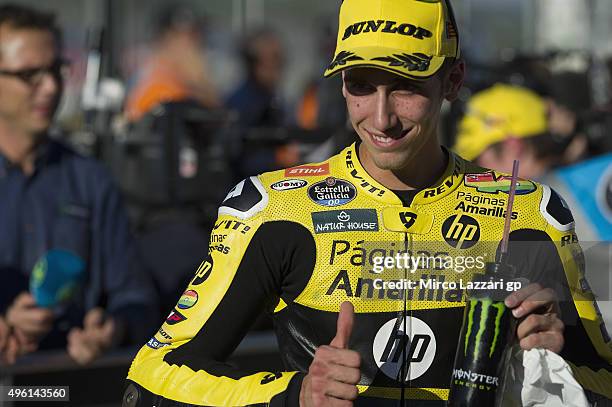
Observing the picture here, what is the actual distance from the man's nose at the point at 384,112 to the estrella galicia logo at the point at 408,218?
0.87ft

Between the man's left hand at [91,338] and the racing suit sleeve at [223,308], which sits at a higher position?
the racing suit sleeve at [223,308]

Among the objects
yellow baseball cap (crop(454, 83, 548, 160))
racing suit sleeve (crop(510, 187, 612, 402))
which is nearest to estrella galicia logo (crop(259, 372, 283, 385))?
racing suit sleeve (crop(510, 187, 612, 402))

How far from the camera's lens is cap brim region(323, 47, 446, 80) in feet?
9.70

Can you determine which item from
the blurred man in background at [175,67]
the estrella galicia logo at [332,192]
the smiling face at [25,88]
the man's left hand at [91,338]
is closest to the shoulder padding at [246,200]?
the estrella galicia logo at [332,192]

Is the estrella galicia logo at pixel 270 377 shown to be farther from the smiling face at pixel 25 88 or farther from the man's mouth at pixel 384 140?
the smiling face at pixel 25 88

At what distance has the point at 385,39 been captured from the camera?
3.03 meters

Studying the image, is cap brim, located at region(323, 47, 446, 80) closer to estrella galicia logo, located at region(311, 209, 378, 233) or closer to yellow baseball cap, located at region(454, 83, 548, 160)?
estrella galicia logo, located at region(311, 209, 378, 233)

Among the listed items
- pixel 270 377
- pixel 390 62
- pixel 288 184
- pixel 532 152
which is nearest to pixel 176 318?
pixel 270 377

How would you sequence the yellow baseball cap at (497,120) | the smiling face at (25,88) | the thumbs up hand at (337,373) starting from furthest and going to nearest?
the yellow baseball cap at (497,120) → the smiling face at (25,88) → the thumbs up hand at (337,373)

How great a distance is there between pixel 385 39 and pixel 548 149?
4024mm

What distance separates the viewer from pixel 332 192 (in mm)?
3188

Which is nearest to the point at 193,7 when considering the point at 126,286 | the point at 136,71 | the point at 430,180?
the point at 136,71

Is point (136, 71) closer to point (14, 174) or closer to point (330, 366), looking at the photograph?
point (14, 174)

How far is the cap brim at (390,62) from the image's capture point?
2955 millimetres
